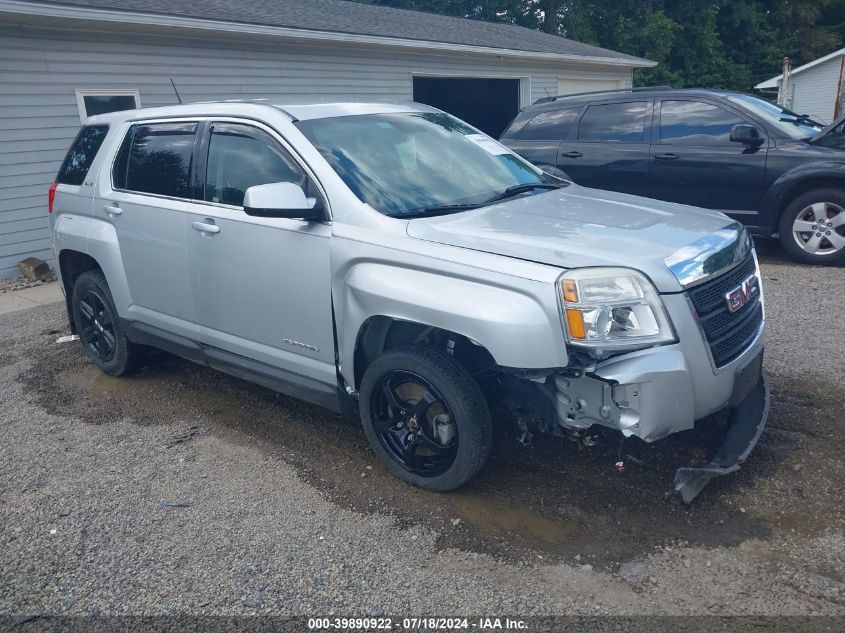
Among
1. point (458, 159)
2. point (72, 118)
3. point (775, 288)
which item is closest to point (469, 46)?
point (72, 118)

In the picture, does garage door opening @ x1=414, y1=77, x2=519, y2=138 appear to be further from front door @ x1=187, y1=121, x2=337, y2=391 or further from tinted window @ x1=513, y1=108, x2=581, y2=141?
front door @ x1=187, y1=121, x2=337, y2=391

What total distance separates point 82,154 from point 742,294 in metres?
4.73

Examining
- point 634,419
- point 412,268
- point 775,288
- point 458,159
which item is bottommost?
point 775,288

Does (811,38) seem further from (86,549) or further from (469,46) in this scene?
(86,549)

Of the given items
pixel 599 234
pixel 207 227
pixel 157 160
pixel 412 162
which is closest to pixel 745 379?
pixel 599 234

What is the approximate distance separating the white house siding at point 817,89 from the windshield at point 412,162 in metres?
28.9

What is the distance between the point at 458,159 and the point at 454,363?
1.52 meters

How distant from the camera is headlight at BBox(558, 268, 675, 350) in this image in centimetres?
300

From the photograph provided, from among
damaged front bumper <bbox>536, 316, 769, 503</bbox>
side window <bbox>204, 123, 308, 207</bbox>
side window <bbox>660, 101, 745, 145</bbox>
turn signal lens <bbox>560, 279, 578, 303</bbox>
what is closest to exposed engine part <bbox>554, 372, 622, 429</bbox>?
damaged front bumper <bbox>536, 316, 769, 503</bbox>

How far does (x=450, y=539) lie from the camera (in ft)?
10.8

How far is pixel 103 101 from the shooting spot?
399 inches

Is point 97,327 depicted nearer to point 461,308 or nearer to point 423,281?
point 423,281

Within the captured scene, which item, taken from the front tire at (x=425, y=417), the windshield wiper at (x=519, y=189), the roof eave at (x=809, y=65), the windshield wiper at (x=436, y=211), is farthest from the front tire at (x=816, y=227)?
the roof eave at (x=809, y=65)

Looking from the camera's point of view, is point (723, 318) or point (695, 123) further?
point (695, 123)
